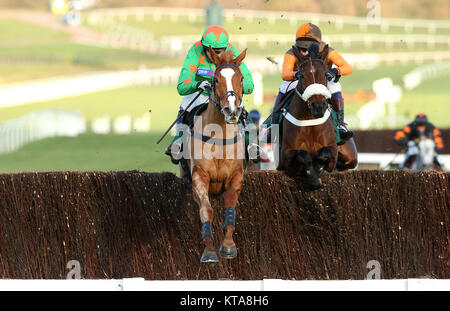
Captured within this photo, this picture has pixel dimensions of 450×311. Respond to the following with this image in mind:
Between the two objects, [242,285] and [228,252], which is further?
[228,252]

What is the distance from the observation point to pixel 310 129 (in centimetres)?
955

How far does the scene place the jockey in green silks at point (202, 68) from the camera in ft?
28.3

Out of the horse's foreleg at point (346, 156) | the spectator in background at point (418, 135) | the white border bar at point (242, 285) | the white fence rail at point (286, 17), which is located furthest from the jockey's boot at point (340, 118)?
the white fence rail at point (286, 17)

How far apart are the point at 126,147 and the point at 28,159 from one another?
11.8 feet

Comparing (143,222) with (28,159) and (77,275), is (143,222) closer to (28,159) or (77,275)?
(77,275)

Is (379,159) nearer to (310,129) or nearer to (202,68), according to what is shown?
(310,129)

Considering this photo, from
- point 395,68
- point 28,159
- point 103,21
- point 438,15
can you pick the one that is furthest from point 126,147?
point 438,15

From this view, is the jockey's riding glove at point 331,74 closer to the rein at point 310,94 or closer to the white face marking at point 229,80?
the rein at point 310,94

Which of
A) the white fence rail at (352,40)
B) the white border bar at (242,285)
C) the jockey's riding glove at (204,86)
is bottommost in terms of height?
the white border bar at (242,285)

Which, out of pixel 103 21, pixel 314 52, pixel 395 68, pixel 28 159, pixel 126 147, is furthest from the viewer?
pixel 103 21

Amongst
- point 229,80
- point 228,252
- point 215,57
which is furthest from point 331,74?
point 228,252

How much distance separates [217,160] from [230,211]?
18.0 inches

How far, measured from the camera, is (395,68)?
56812 mm

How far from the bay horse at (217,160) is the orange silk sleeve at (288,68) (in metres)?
1.18
